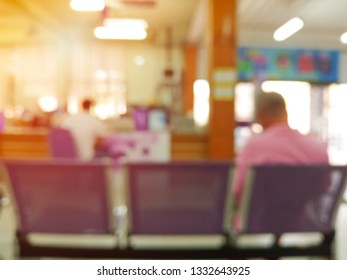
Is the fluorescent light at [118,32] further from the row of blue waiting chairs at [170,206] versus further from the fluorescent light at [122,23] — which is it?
the row of blue waiting chairs at [170,206]

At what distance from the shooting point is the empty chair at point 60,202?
1.67m

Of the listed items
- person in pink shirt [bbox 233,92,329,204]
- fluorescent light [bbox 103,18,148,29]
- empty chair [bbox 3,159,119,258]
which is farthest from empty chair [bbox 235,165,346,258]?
fluorescent light [bbox 103,18,148,29]

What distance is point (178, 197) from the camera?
1.75 meters

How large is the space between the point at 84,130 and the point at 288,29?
5.45 meters

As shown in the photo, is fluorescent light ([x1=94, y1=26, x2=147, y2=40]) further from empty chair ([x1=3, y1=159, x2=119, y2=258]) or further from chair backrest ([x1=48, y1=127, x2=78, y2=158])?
empty chair ([x1=3, y1=159, x2=119, y2=258])

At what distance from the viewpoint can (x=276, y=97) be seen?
1.95 m

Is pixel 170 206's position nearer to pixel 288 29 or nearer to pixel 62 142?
pixel 62 142

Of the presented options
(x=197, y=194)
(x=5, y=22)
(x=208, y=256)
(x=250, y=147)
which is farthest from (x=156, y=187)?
(x=5, y=22)

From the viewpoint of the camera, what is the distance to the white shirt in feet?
12.1

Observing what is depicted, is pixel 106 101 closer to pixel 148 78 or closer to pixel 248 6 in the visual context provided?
pixel 148 78

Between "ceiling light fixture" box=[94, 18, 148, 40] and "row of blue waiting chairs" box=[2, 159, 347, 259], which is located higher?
"ceiling light fixture" box=[94, 18, 148, 40]

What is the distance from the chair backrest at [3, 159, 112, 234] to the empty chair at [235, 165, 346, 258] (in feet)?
1.61

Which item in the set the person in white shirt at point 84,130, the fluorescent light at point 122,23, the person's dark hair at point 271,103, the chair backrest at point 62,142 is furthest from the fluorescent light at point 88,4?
the person's dark hair at point 271,103

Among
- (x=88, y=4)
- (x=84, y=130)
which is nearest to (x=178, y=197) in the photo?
(x=84, y=130)
